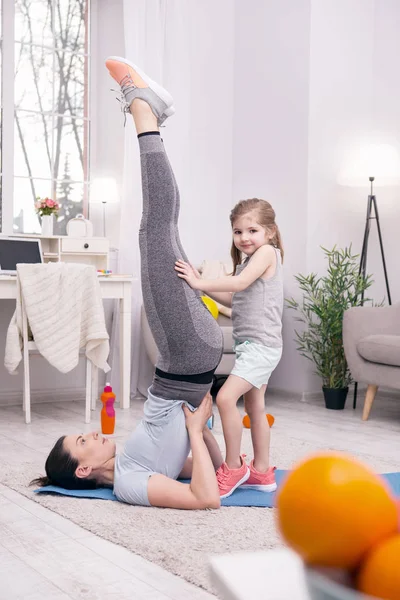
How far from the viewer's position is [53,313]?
12.4 ft

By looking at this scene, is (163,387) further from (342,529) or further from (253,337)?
(342,529)

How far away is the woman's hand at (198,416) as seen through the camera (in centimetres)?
224

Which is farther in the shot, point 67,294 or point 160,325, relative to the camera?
point 67,294

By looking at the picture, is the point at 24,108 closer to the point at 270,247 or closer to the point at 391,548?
the point at 270,247

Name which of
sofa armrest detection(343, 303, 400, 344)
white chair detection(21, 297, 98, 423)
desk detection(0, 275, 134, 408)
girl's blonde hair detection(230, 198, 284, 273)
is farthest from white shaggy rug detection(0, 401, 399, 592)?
sofa armrest detection(343, 303, 400, 344)

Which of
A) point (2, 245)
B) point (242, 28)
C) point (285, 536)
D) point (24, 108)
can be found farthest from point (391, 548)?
point (242, 28)

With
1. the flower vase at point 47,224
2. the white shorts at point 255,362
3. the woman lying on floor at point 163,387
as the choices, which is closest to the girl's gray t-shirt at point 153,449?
the woman lying on floor at point 163,387

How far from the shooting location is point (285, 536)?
1.24 feet

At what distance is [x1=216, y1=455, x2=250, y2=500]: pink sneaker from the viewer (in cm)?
237

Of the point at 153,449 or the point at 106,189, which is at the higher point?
the point at 106,189

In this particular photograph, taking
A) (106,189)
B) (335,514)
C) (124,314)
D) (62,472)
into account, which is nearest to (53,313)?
(124,314)

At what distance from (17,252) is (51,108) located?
3.73ft

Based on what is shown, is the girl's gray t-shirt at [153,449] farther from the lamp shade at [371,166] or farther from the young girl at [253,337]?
the lamp shade at [371,166]

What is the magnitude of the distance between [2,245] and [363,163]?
2166mm
